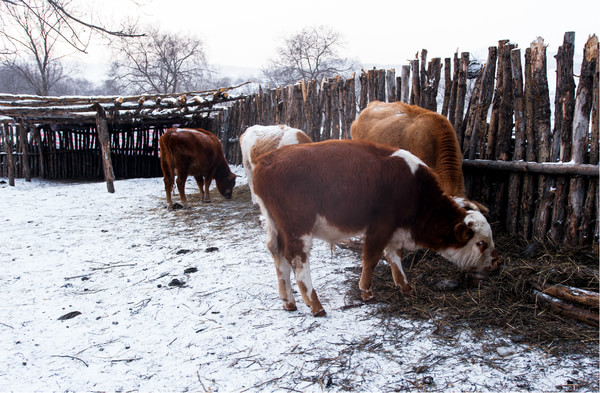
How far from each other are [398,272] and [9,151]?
47.3ft

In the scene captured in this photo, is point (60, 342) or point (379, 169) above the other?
point (379, 169)

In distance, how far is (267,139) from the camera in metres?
7.48

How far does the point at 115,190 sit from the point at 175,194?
2.18 meters

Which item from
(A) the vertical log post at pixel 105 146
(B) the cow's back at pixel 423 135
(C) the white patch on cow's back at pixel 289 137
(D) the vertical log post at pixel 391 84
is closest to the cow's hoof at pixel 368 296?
(B) the cow's back at pixel 423 135

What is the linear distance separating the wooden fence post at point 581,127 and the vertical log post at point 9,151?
49.3ft

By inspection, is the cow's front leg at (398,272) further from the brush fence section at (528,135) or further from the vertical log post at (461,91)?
the vertical log post at (461,91)

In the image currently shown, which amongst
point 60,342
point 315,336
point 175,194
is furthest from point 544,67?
point 175,194

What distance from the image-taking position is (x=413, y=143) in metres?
4.98

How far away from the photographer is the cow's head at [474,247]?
3504 mm

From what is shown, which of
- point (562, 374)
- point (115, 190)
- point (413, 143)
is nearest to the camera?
point (562, 374)

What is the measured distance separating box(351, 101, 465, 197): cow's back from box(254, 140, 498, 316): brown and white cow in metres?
0.64

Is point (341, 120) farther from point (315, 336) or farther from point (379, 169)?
point (315, 336)

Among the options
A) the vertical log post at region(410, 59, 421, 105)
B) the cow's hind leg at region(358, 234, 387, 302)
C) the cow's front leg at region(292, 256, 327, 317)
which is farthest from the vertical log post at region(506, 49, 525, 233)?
the cow's front leg at region(292, 256, 327, 317)

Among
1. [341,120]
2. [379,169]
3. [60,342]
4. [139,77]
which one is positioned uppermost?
[139,77]
